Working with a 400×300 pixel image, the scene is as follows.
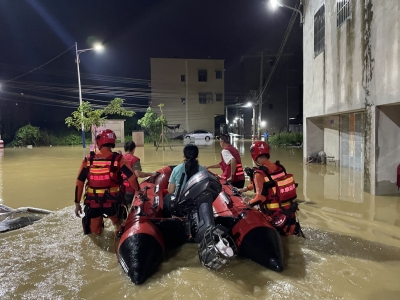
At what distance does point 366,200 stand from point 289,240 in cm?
359

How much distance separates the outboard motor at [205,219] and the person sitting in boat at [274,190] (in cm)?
→ 65

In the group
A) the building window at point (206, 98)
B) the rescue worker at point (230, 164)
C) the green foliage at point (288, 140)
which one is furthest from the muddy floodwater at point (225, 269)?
the building window at point (206, 98)

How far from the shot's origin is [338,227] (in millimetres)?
5309

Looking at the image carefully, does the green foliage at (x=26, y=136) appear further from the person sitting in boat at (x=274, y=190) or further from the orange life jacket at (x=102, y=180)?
the person sitting in boat at (x=274, y=190)

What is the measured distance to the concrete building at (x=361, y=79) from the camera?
6.72 meters

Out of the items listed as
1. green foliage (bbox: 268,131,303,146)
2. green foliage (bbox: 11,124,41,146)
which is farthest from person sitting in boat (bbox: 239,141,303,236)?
green foliage (bbox: 11,124,41,146)

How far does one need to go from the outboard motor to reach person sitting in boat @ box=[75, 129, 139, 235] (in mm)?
916

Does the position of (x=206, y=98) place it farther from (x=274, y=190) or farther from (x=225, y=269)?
(x=225, y=269)

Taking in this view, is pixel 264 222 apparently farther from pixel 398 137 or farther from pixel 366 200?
pixel 398 137

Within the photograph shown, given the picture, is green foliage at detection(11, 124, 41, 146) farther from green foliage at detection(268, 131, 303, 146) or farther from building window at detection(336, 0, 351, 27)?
building window at detection(336, 0, 351, 27)

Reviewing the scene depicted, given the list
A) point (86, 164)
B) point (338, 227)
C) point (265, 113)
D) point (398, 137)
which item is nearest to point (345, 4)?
point (398, 137)

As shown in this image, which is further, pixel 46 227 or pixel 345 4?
pixel 345 4

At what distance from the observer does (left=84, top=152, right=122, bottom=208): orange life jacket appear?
4363 mm

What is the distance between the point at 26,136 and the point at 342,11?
30626 millimetres
